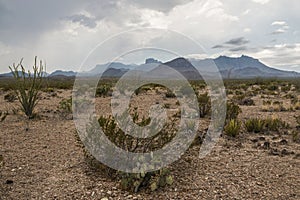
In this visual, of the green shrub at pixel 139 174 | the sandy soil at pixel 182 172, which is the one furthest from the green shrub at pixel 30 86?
the green shrub at pixel 139 174

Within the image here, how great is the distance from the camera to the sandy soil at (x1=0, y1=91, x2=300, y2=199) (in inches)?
149

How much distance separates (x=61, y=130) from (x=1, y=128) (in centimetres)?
170

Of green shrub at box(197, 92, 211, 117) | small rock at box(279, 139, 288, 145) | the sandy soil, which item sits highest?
green shrub at box(197, 92, 211, 117)

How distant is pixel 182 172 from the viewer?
175 inches

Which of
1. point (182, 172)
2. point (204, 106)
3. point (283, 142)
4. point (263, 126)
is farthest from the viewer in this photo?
point (204, 106)

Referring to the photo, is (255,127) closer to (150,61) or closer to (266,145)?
(266,145)

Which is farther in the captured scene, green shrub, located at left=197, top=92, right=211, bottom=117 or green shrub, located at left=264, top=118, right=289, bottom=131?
green shrub, located at left=197, top=92, right=211, bottom=117

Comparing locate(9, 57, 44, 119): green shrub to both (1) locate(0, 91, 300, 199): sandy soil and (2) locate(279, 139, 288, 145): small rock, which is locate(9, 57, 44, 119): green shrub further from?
(2) locate(279, 139, 288, 145): small rock

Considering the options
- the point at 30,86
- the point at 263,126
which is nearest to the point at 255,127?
the point at 263,126

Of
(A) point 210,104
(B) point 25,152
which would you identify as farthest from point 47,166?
(A) point 210,104

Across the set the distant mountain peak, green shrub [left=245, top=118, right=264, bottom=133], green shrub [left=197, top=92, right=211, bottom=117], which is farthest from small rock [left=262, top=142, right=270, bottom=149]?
green shrub [left=197, top=92, right=211, bottom=117]

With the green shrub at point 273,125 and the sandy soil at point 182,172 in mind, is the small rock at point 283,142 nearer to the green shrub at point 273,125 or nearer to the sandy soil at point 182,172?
the sandy soil at point 182,172

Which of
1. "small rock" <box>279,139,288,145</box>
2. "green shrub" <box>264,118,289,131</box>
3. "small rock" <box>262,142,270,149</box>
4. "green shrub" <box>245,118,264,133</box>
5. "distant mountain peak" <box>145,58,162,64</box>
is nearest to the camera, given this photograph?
"distant mountain peak" <box>145,58,162,64</box>

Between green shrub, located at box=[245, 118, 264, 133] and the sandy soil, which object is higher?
green shrub, located at box=[245, 118, 264, 133]
